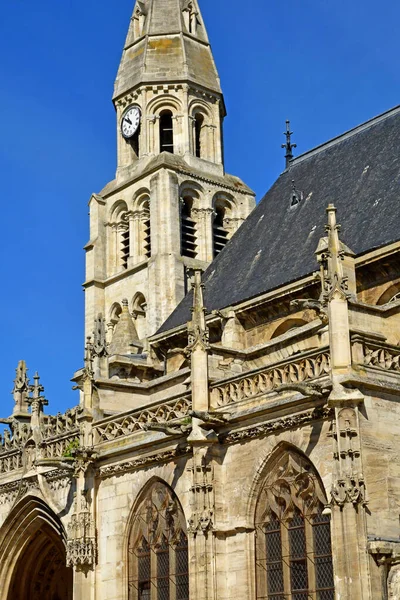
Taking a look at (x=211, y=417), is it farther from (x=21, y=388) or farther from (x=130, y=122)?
(x=130, y=122)

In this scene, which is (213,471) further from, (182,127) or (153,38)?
(153,38)

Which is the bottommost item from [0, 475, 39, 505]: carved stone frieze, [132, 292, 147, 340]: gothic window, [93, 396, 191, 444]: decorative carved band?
[0, 475, 39, 505]: carved stone frieze

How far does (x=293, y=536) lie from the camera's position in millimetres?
16750

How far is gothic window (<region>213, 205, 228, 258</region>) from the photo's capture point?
38.0 meters

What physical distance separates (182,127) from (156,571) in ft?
72.0

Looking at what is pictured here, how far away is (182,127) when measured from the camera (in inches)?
1512

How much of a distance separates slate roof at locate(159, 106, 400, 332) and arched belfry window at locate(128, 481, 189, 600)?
645 cm

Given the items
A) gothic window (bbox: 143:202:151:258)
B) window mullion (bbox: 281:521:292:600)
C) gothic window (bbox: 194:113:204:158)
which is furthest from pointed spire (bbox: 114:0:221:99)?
window mullion (bbox: 281:521:292:600)

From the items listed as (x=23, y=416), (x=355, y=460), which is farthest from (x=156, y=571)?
(x=23, y=416)

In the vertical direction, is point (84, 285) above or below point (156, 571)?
above

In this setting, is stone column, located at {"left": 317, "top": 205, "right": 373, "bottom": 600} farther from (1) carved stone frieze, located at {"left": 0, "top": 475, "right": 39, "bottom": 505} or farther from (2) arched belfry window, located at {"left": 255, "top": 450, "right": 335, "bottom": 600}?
(1) carved stone frieze, located at {"left": 0, "top": 475, "right": 39, "bottom": 505}

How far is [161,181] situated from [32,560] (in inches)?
640

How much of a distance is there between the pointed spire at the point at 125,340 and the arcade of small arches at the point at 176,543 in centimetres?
821

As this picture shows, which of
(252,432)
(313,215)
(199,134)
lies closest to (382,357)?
(252,432)
